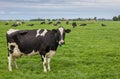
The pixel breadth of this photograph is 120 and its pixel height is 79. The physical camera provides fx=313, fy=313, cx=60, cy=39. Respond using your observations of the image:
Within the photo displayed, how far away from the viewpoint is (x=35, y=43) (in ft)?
42.2

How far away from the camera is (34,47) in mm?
12852

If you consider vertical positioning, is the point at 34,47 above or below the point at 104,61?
above

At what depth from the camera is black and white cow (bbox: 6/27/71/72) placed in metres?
12.7

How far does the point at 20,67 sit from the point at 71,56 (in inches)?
172

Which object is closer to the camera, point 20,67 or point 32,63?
point 20,67

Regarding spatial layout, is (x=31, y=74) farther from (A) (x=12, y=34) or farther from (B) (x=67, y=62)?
(B) (x=67, y=62)

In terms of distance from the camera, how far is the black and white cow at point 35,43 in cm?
1266

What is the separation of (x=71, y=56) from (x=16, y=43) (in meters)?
4.96

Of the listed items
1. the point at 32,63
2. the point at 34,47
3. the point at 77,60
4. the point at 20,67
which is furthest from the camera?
the point at 77,60

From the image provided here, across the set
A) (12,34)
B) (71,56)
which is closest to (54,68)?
(12,34)

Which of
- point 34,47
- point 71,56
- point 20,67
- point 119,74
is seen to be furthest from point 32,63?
point 119,74

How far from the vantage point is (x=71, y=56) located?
17.3 m

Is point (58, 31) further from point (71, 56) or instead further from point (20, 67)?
point (71, 56)

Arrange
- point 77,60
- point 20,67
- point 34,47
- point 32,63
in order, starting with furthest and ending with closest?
point 77,60
point 32,63
point 20,67
point 34,47
